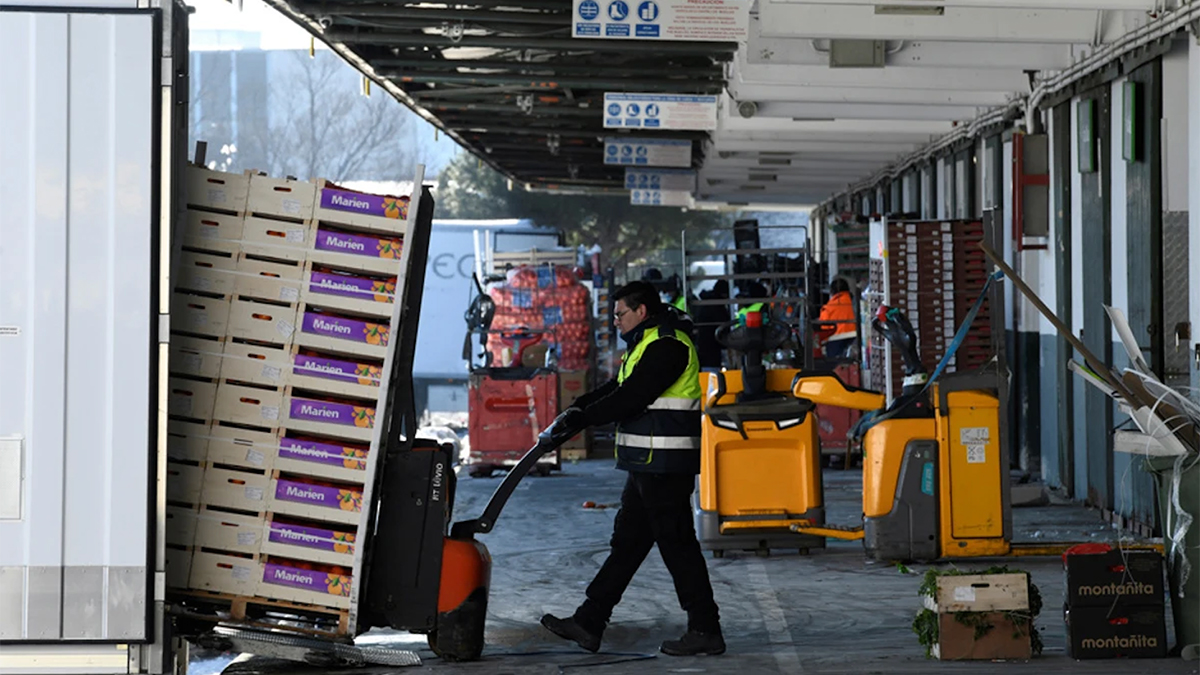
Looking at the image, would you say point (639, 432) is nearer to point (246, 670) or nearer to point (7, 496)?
point (246, 670)

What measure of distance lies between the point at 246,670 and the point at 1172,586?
4.56 meters

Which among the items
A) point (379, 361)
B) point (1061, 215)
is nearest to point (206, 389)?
point (379, 361)

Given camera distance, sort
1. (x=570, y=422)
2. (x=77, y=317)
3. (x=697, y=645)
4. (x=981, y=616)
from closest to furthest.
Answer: (x=77, y=317) < (x=981, y=616) < (x=570, y=422) < (x=697, y=645)

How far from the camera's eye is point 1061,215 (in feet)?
49.1

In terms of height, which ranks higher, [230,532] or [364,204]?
[364,204]

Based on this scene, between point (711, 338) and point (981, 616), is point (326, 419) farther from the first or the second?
point (711, 338)

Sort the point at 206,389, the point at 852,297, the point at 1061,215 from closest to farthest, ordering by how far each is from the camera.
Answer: the point at 206,389 < the point at 1061,215 < the point at 852,297

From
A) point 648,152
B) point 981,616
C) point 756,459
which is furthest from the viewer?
point 648,152

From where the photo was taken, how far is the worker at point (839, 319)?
19297 millimetres

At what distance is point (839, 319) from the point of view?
19109 millimetres

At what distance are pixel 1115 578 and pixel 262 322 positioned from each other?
14.0 ft

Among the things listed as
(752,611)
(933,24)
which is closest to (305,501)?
(752,611)

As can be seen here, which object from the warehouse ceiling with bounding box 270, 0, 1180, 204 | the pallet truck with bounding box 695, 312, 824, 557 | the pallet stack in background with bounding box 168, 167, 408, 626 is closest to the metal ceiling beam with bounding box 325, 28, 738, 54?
the warehouse ceiling with bounding box 270, 0, 1180, 204

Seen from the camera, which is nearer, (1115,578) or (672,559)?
(1115,578)
